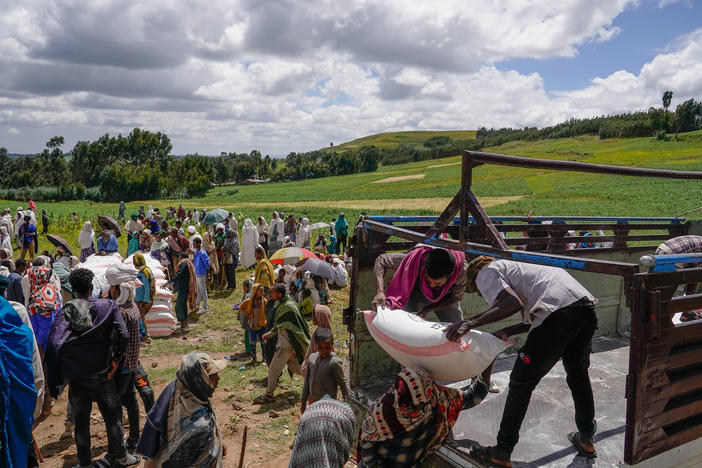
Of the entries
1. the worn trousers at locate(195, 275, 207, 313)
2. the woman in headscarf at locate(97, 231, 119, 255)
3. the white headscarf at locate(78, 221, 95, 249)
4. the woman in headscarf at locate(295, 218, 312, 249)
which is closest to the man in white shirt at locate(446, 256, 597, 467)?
the worn trousers at locate(195, 275, 207, 313)

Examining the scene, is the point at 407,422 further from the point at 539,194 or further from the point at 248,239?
the point at 539,194

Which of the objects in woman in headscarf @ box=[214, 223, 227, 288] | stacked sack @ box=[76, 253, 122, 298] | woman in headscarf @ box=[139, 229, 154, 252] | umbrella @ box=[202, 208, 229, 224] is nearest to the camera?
stacked sack @ box=[76, 253, 122, 298]

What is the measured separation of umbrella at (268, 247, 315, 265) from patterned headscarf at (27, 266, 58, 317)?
4.92m

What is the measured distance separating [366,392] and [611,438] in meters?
1.84

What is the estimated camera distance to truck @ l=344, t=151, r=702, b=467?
229 centimetres

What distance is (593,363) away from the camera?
4.86m

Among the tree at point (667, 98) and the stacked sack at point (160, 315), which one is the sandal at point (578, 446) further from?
the tree at point (667, 98)

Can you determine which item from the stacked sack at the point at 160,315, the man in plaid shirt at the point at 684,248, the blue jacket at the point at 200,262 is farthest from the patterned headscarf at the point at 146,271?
the man in plaid shirt at the point at 684,248

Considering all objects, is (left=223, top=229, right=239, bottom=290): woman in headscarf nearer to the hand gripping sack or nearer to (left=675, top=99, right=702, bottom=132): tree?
the hand gripping sack

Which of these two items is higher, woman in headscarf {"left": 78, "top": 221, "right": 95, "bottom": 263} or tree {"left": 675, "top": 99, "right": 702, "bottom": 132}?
tree {"left": 675, "top": 99, "right": 702, "bottom": 132}

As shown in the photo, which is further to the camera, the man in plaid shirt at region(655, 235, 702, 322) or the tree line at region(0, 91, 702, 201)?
the tree line at region(0, 91, 702, 201)

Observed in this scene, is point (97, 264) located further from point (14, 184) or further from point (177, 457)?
point (14, 184)

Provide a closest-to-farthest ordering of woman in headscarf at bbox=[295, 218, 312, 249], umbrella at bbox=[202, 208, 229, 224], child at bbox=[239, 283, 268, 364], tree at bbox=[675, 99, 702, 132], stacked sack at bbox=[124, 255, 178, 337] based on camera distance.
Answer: child at bbox=[239, 283, 268, 364]
stacked sack at bbox=[124, 255, 178, 337]
woman in headscarf at bbox=[295, 218, 312, 249]
umbrella at bbox=[202, 208, 229, 224]
tree at bbox=[675, 99, 702, 132]

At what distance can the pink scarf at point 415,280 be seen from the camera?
3.66 meters
